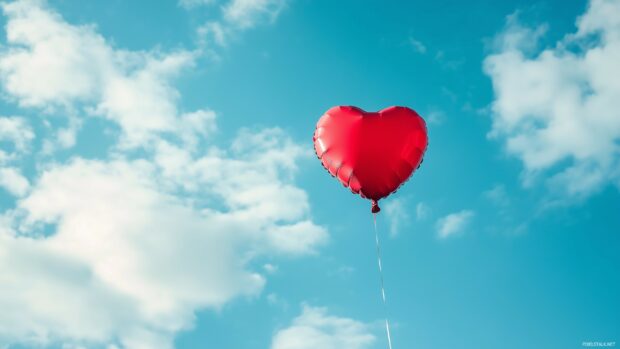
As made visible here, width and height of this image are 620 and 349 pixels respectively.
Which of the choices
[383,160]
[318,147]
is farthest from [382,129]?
[318,147]

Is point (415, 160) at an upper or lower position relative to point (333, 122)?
lower

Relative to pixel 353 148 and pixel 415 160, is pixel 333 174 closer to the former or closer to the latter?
pixel 353 148

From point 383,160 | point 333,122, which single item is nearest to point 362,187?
point 383,160

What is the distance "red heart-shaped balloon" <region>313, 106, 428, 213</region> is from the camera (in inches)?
742

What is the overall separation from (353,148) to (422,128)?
8.60ft

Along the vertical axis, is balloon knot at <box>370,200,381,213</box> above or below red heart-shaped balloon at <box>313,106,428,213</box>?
below

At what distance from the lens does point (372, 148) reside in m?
18.8

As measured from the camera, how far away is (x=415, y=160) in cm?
1952

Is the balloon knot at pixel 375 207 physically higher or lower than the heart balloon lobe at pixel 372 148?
lower

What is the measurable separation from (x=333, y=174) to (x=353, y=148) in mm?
1173

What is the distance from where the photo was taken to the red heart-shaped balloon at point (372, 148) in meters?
18.8

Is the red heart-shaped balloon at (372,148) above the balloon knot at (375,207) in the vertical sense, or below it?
above

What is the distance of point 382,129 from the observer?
1911 cm

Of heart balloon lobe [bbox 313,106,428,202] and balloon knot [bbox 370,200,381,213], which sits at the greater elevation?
heart balloon lobe [bbox 313,106,428,202]
